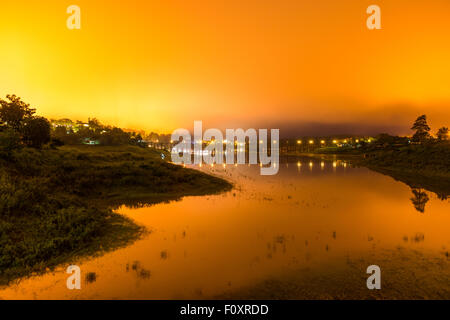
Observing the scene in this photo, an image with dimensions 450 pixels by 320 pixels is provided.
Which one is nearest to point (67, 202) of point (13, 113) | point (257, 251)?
point (257, 251)

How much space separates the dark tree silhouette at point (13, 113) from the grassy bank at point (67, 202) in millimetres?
15827

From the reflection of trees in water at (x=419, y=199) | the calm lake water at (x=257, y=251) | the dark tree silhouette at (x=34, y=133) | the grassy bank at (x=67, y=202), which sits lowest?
the reflection of trees in water at (x=419, y=199)

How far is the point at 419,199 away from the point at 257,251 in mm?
24721

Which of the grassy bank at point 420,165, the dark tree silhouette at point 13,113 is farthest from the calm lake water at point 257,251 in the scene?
the dark tree silhouette at point 13,113

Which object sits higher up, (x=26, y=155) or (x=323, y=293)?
(x=26, y=155)

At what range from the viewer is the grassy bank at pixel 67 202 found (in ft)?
39.1

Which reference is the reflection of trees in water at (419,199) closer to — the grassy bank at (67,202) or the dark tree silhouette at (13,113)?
the grassy bank at (67,202)

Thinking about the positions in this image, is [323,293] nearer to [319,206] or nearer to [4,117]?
[319,206]

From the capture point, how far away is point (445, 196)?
28.6m

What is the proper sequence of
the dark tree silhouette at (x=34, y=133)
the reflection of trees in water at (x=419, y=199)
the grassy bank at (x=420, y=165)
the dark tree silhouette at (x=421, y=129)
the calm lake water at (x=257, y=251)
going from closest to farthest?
the calm lake water at (x=257, y=251) → the reflection of trees in water at (x=419, y=199) → the dark tree silhouette at (x=34, y=133) → the grassy bank at (x=420, y=165) → the dark tree silhouette at (x=421, y=129)

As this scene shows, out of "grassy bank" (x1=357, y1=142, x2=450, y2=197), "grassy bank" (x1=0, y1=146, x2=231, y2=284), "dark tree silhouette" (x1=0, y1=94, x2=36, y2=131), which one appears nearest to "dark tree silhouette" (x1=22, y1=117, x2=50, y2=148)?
"dark tree silhouette" (x1=0, y1=94, x2=36, y2=131)

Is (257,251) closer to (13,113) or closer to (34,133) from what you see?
(34,133)
